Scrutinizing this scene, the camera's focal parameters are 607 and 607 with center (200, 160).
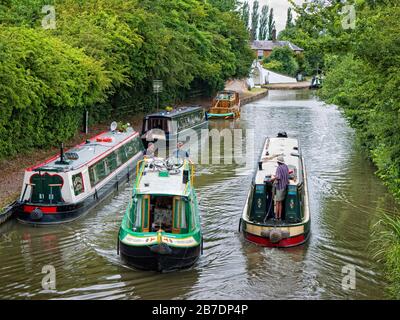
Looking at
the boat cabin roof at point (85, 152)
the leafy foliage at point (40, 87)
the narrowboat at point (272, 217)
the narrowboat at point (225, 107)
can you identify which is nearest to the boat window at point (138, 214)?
the narrowboat at point (272, 217)

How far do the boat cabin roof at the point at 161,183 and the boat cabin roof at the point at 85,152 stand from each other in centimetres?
324

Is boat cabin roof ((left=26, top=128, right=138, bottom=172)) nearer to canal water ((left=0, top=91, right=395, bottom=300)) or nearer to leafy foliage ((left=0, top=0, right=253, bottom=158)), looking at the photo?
canal water ((left=0, top=91, right=395, bottom=300))

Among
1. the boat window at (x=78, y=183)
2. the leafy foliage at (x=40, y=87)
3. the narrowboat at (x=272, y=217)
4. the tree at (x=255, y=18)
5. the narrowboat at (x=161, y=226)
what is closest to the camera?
the narrowboat at (x=161, y=226)

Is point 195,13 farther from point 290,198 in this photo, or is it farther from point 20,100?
point 290,198

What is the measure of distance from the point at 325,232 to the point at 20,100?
10496 millimetres

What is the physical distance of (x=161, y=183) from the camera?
14625 mm

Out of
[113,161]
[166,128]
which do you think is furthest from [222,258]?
[166,128]

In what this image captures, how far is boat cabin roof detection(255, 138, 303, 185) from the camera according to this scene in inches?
670

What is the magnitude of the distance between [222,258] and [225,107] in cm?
2906

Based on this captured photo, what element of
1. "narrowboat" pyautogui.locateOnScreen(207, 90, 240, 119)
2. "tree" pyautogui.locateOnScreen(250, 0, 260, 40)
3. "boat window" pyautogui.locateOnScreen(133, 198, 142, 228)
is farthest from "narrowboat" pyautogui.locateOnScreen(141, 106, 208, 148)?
"tree" pyautogui.locateOnScreen(250, 0, 260, 40)

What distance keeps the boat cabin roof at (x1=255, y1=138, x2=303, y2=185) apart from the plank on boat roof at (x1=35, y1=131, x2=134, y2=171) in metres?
5.42

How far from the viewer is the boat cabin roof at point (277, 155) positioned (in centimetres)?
1702

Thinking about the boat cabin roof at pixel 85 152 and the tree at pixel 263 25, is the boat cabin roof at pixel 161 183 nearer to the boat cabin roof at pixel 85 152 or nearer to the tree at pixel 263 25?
the boat cabin roof at pixel 85 152

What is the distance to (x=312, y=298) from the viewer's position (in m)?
13.0
